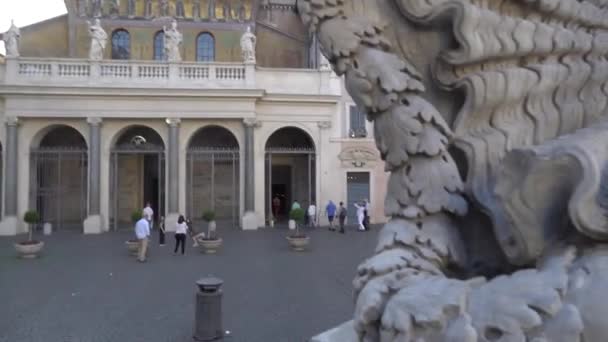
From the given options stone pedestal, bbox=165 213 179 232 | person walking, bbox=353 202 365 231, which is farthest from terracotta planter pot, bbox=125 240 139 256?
person walking, bbox=353 202 365 231

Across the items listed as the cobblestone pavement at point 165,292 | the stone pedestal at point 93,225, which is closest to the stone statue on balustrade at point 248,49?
the cobblestone pavement at point 165,292

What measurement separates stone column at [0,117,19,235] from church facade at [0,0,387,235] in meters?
0.04

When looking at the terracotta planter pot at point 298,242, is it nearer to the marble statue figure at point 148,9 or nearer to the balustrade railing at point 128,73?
the balustrade railing at point 128,73

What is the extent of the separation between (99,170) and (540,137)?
20.6m

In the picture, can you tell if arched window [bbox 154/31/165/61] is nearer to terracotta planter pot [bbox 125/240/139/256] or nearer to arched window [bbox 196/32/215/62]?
arched window [bbox 196/32/215/62]

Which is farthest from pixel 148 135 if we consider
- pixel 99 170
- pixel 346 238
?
pixel 346 238

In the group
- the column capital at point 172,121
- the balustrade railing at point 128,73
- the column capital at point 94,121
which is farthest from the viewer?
the column capital at point 172,121

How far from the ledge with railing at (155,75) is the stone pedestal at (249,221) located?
19.1 feet

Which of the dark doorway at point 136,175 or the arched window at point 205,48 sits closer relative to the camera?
the dark doorway at point 136,175

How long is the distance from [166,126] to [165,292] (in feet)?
41.9

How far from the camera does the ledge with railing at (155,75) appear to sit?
63.7 feet

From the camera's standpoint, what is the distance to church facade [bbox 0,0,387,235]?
1955 cm

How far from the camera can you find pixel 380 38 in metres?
1.91

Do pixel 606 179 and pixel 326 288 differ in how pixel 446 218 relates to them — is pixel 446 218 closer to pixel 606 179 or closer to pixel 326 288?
pixel 606 179
